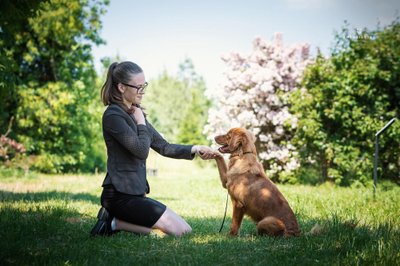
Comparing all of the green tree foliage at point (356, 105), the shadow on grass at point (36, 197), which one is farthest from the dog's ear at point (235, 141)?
the green tree foliage at point (356, 105)

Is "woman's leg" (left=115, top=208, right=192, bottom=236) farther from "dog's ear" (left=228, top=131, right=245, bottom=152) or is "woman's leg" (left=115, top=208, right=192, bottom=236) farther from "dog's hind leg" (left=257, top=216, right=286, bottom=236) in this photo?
"dog's ear" (left=228, top=131, right=245, bottom=152)

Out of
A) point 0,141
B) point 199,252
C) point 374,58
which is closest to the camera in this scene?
point 199,252

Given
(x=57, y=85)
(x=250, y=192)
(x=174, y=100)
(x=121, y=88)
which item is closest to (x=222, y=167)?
(x=250, y=192)

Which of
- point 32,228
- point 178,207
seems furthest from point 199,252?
point 178,207

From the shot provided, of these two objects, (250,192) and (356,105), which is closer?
(250,192)

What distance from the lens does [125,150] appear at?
15.2 feet

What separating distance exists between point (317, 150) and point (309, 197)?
465 centimetres

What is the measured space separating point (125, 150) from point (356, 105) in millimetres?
Result: 8374

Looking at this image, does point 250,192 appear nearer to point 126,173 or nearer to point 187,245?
point 187,245

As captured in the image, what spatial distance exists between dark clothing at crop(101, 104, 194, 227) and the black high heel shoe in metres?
0.08

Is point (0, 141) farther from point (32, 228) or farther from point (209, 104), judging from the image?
point (209, 104)

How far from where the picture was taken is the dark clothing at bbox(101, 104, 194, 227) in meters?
4.48

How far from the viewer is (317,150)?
12320 mm

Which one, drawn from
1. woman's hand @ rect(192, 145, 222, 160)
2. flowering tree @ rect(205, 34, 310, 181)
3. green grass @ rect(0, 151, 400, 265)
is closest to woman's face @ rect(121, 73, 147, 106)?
woman's hand @ rect(192, 145, 222, 160)
